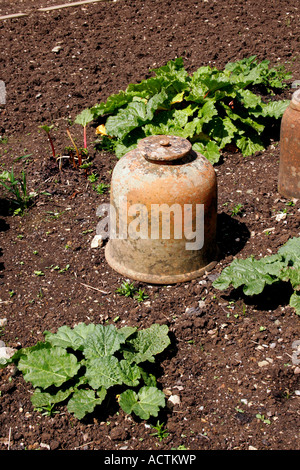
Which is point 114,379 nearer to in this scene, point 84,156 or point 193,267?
point 193,267

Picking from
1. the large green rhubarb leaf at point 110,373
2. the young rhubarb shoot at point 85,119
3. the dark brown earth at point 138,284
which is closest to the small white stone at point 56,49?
the dark brown earth at point 138,284

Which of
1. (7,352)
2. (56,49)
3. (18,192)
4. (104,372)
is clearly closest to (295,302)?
(104,372)

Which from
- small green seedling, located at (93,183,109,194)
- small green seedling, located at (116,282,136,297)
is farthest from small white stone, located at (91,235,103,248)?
small green seedling, located at (93,183,109,194)

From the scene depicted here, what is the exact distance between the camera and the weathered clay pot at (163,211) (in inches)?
133

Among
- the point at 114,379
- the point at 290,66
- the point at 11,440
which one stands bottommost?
the point at 11,440

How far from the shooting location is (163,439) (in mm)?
2793

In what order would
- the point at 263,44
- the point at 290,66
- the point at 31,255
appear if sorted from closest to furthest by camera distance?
the point at 31,255 < the point at 290,66 < the point at 263,44

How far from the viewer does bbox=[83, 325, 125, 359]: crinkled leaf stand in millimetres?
3014

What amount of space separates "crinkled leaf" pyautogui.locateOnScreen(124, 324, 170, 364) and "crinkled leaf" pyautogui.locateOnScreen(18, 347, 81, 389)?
346 millimetres

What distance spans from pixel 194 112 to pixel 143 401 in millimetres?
3211

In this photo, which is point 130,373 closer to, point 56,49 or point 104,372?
point 104,372

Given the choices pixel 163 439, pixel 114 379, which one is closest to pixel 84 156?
pixel 114 379

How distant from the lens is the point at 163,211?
3.39 meters

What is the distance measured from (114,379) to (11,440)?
2.15 feet
